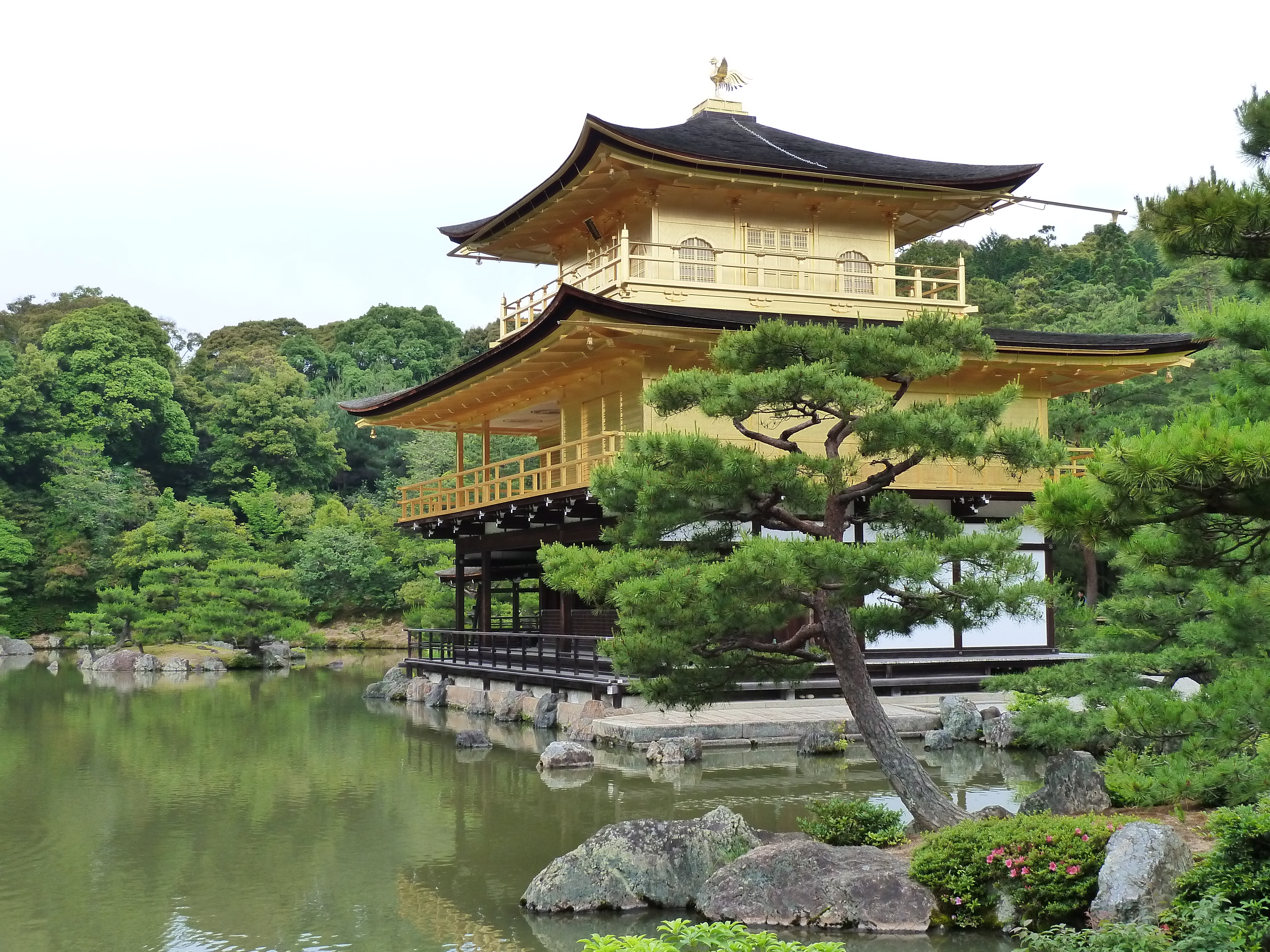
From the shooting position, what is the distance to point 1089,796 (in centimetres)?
910

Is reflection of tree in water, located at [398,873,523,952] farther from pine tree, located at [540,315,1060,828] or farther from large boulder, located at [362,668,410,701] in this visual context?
large boulder, located at [362,668,410,701]

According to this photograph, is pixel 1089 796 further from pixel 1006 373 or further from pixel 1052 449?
pixel 1006 373

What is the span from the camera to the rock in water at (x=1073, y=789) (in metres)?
9.09

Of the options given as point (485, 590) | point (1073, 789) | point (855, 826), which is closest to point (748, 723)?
point (855, 826)

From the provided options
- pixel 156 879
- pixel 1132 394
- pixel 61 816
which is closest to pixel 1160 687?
pixel 156 879

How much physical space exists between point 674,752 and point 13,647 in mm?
31130

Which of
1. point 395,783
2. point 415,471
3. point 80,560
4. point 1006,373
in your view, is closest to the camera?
point 395,783

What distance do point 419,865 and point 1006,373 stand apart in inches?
529

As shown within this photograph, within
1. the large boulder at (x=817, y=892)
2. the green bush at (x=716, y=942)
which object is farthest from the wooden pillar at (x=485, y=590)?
the green bush at (x=716, y=942)

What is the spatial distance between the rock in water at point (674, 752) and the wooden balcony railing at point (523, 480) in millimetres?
3122

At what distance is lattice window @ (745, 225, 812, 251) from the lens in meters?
20.6

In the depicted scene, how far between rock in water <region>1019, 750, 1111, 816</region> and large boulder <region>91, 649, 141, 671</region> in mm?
28430

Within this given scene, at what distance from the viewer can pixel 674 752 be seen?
574 inches

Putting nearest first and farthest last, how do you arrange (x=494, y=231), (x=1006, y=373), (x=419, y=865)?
(x=419, y=865) → (x=1006, y=373) → (x=494, y=231)
